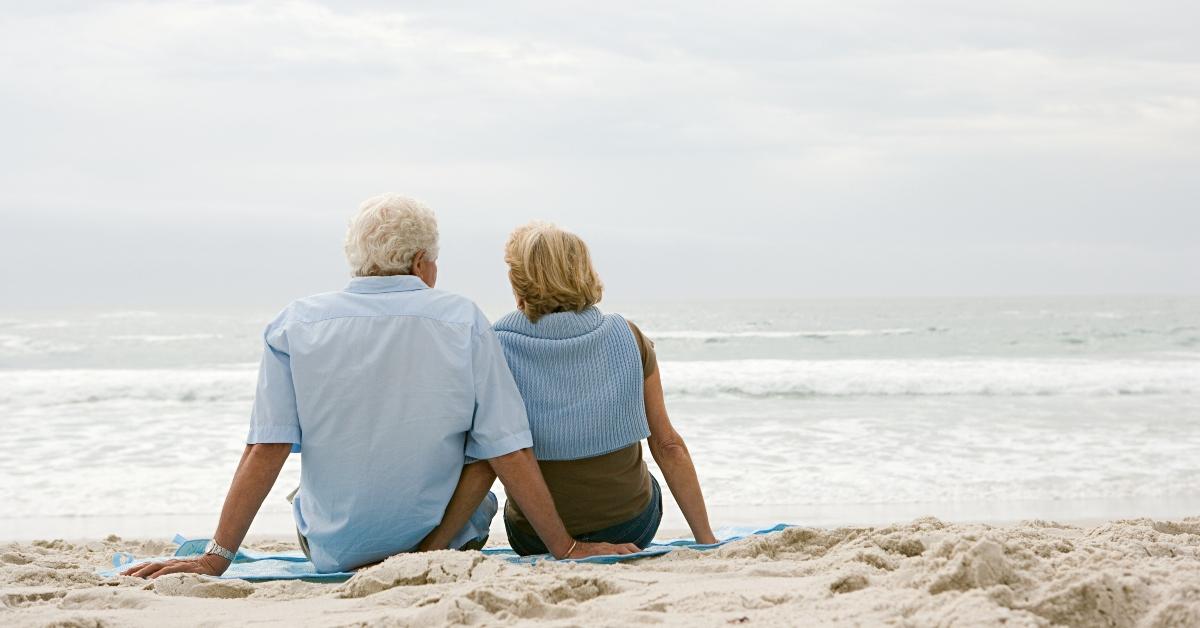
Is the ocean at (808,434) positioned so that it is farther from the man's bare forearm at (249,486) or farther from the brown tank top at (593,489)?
the man's bare forearm at (249,486)

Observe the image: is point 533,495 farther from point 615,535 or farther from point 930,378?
point 930,378

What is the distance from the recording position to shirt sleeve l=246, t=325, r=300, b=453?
2752 mm

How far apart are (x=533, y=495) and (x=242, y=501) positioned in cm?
87

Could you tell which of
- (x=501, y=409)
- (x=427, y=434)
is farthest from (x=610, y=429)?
(x=427, y=434)

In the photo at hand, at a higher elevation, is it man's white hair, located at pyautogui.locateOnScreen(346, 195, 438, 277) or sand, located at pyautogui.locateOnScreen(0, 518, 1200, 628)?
man's white hair, located at pyautogui.locateOnScreen(346, 195, 438, 277)

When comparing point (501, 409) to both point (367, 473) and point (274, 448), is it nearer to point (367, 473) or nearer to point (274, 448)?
point (367, 473)

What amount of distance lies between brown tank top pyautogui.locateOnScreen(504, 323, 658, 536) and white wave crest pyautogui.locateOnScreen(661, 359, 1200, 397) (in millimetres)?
9229

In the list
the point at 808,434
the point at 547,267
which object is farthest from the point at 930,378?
the point at 547,267

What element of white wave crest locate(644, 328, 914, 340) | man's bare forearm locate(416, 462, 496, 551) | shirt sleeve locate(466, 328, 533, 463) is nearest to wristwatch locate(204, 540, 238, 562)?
man's bare forearm locate(416, 462, 496, 551)

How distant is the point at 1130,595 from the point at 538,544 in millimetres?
1804

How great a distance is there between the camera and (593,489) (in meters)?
3.06

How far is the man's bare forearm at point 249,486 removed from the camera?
275 cm

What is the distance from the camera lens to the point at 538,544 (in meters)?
3.12

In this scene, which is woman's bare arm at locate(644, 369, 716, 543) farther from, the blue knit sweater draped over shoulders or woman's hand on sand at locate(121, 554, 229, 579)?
woman's hand on sand at locate(121, 554, 229, 579)
